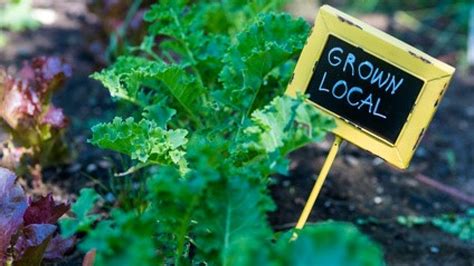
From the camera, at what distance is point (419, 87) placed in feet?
5.97

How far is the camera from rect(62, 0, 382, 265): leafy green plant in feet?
4.22

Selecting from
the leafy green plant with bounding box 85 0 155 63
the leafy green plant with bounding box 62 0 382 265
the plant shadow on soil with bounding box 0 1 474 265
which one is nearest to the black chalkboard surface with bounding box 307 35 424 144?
the leafy green plant with bounding box 62 0 382 265

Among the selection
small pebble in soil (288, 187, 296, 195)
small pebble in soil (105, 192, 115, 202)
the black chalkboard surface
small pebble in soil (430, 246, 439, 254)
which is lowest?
small pebble in soil (105, 192, 115, 202)

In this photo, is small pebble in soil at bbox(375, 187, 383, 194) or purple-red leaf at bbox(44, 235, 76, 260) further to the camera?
small pebble in soil at bbox(375, 187, 383, 194)

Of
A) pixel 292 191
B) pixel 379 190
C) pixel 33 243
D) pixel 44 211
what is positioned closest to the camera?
pixel 33 243

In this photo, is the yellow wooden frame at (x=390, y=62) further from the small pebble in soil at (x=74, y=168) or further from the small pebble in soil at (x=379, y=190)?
the small pebble in soil at (x=74, y=168)

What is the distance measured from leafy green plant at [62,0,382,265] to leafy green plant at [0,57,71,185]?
0.30 m

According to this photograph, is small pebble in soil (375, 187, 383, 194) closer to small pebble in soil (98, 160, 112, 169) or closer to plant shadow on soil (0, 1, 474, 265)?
plant shadow on soil (0, 1, 474, 265)

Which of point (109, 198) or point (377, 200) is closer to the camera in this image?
point (109, 198)

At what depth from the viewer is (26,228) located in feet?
5.80

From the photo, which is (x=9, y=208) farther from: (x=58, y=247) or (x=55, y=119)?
(x=55, y=119)

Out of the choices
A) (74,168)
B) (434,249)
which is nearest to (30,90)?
(74,168)

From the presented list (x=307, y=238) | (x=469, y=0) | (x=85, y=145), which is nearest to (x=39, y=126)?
(x=85, y=145)

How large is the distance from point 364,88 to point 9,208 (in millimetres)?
906
